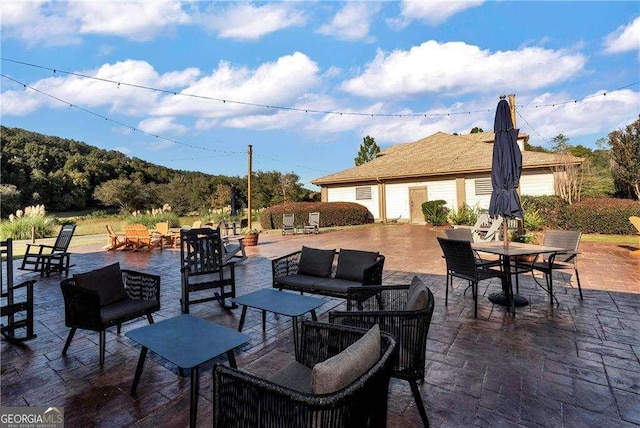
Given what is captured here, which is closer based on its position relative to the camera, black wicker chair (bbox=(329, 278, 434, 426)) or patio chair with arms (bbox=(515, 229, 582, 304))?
black wicker chair (bbox=(329, 278, 434, 426))

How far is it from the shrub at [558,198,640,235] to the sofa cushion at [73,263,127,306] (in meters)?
13.4

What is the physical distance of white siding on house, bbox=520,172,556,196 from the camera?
45.3 feet

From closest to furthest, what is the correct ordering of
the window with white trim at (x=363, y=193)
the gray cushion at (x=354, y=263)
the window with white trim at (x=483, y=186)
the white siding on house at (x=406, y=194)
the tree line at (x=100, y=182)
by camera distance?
the gray cushion at (x=354, y=263)
the window with white trim at (x=483, y=186)
the white siding on house at (x=406, y=194)
the window with white trim at (x=363, y=193)
the tree line at (x=100, y=182)

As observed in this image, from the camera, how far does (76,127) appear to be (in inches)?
653

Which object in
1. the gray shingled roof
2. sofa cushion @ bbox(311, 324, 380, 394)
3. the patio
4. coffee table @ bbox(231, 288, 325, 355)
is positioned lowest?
the patio

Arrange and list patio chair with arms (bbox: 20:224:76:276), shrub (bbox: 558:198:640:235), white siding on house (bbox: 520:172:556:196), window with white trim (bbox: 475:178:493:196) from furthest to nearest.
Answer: window with white trim (bbox: 475:178:493:196) → white siding on house (bbox: 520:172:556:196) → shrub (bbox: 558:198:640:235) → patio chair with arms (bbox: 20:224:76:276)

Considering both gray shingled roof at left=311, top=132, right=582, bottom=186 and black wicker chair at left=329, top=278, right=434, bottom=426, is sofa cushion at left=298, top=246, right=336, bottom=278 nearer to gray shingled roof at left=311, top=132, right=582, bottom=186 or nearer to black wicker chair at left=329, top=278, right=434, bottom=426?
black wicker chair at left=329, top=278, right=434, bottom=426

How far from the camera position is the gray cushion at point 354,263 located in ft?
12.6

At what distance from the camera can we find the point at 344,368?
126cm

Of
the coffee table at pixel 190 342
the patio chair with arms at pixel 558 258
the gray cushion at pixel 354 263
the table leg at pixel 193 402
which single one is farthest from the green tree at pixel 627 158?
the table leg at pixel 193 402

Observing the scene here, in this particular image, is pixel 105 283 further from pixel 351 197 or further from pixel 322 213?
pixel 351 197

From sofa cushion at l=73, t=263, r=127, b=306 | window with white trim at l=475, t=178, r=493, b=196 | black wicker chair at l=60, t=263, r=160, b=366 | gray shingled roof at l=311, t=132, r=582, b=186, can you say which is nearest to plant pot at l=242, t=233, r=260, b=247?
black wicker chair at l=60, t=263, r=160, b=366

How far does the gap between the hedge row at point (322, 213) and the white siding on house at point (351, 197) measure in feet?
1.48

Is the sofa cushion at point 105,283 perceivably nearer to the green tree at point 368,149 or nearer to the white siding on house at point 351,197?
the white siding on house at point 351,197
